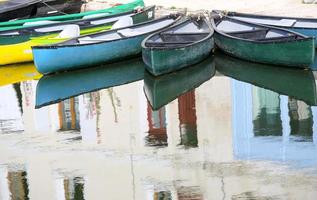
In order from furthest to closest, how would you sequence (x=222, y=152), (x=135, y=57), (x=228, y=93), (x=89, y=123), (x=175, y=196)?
1. (x=135, y=57)
2. (x=228, y=93)
3. (x=89, y=123)
4. (x=222, y=152)
5. (x=175, y=196)

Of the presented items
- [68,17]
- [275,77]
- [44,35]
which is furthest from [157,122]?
[68,17]

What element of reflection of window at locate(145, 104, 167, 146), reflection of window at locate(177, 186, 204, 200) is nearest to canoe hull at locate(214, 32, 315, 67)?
reflection of window at locate(145, 104, 167, 146)

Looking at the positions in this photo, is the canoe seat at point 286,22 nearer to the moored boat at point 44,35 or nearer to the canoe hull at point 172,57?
the canoe hull at point 172,57

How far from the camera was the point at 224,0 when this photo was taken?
72.6 feet

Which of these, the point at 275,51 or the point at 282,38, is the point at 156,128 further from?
the point at 282,38

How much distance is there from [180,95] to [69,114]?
1.97 meters

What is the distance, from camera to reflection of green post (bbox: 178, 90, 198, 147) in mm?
12801

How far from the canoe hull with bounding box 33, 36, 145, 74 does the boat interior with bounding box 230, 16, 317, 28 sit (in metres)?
2.60

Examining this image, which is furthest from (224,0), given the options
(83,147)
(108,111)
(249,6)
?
(83,147)

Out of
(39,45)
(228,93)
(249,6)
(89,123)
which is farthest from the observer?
(249,6)

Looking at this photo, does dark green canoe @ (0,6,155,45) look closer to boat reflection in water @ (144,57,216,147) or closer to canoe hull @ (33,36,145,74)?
canoe hull @ (33,36,145,74)

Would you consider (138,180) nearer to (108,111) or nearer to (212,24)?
(108,111)

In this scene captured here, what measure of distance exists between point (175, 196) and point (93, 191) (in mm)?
1064

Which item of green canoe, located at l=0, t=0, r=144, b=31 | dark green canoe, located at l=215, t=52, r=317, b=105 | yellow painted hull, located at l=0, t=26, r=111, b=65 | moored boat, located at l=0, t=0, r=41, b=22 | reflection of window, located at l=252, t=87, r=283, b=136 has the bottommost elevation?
reflection of window, located at l=252, t=87, r=283, b=136
